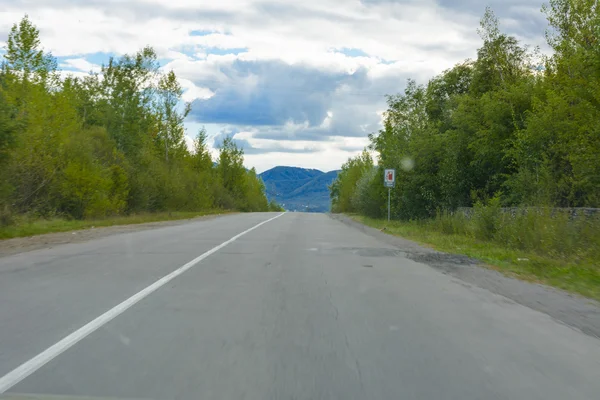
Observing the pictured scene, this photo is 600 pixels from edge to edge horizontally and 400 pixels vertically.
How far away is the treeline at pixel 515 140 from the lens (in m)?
19.0

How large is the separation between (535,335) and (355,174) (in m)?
82.5

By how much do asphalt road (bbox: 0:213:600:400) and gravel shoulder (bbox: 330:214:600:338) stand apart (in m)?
0.30

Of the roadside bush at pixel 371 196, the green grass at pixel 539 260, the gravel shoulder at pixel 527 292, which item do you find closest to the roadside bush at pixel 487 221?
the green grass at pixel 539 260

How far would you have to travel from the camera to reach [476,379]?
4742mm

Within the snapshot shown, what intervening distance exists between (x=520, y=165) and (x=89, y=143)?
77.4 ft

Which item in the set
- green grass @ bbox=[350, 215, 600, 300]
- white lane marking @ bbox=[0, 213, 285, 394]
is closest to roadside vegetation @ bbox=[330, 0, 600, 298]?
green grass @ bbox=[350, 215, 600, 300]

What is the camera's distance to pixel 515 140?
2516 cm

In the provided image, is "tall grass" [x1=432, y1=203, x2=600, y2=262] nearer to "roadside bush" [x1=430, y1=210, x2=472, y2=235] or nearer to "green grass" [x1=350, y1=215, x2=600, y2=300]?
"green grass" [x1=350, y1=215, x2=600, y2=300]

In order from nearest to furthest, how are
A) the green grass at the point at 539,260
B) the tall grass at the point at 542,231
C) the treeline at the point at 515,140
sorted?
1. the green grass at the point at 539,260
2. the tall grass at the point at 542,231
3. the treeline at the point at 515,140

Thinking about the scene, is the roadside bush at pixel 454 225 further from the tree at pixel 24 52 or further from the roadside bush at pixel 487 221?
the tree at pixel 24 52

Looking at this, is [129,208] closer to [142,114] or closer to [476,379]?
[142,114]

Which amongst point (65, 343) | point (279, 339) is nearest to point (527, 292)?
point (279, 339)

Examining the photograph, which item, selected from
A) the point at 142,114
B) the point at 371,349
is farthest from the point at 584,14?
the point at 142,114

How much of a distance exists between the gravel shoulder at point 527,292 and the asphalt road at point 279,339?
30 cm
